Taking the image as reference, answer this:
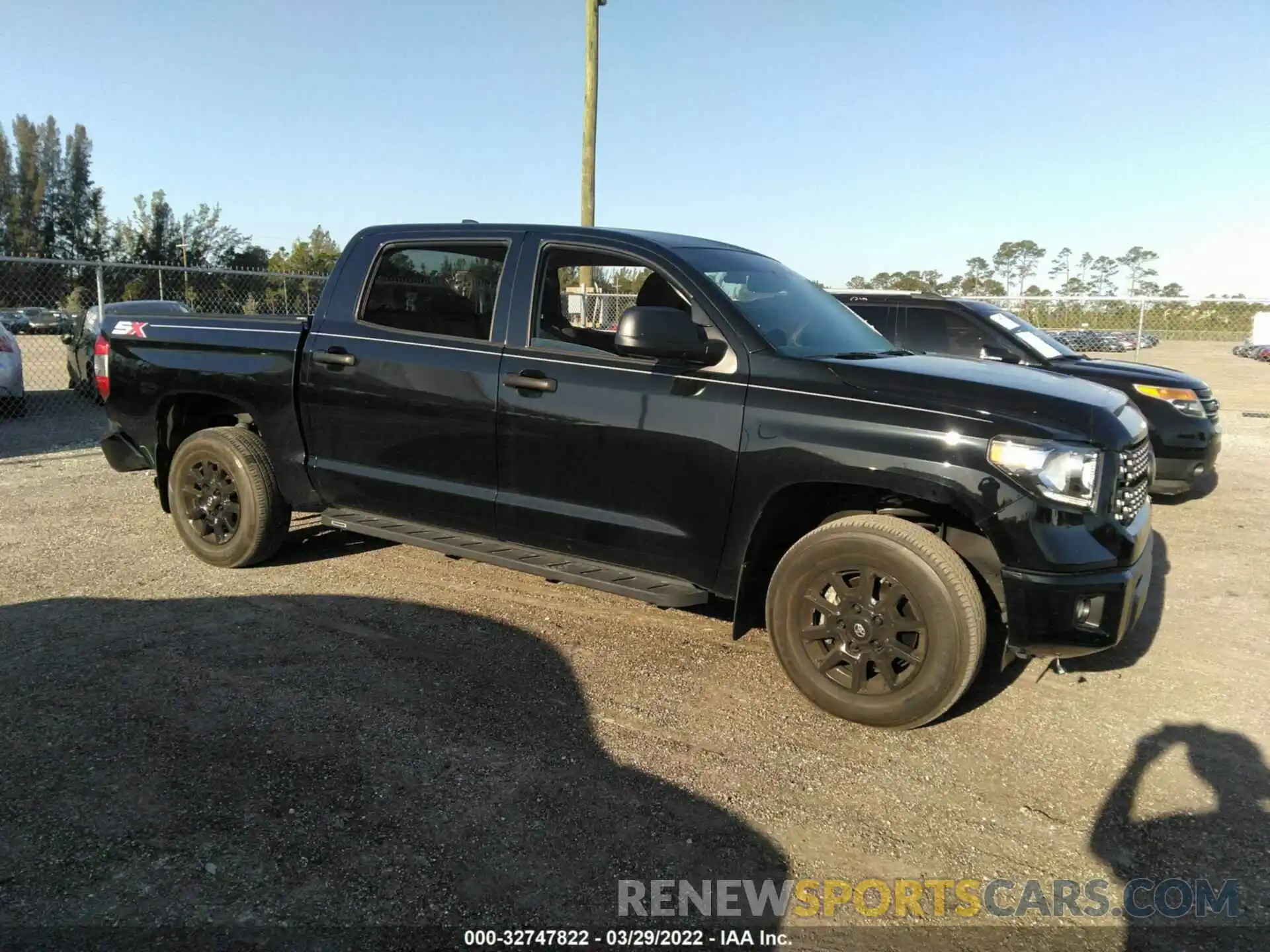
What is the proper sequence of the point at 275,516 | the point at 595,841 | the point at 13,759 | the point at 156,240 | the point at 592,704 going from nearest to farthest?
the point at 595,841, the point at 13,759, the point at 592,704, the point at 275,516, the point at 156,240

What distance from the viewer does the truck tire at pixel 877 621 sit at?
10.9 feet

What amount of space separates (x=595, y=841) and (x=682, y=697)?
1.11 m

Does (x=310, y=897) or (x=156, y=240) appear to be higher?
(x=156, y=240)

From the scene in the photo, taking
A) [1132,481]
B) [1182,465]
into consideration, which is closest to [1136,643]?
[1132,481]

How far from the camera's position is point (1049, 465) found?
125 inches

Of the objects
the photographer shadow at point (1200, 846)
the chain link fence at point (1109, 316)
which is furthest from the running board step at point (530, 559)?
the chain link fence at point (1109, 316)

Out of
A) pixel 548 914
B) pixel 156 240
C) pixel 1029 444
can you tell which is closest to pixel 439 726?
pixel 548 914

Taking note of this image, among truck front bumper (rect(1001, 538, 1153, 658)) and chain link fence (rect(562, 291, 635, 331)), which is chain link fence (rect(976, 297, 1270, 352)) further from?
truck front bumper (rect(1001, 538, 1153, 658))

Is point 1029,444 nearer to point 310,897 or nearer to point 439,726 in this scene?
point 439,726

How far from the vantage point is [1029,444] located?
10.4ft

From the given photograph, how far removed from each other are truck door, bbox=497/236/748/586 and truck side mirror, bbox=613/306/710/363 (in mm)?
133

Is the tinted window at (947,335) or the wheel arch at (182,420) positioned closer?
the wheel arch at (182,420)

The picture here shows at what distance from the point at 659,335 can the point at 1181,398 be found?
6.03 meters

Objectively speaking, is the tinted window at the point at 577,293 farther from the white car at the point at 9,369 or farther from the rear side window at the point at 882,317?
the white car at the point at 9,369
